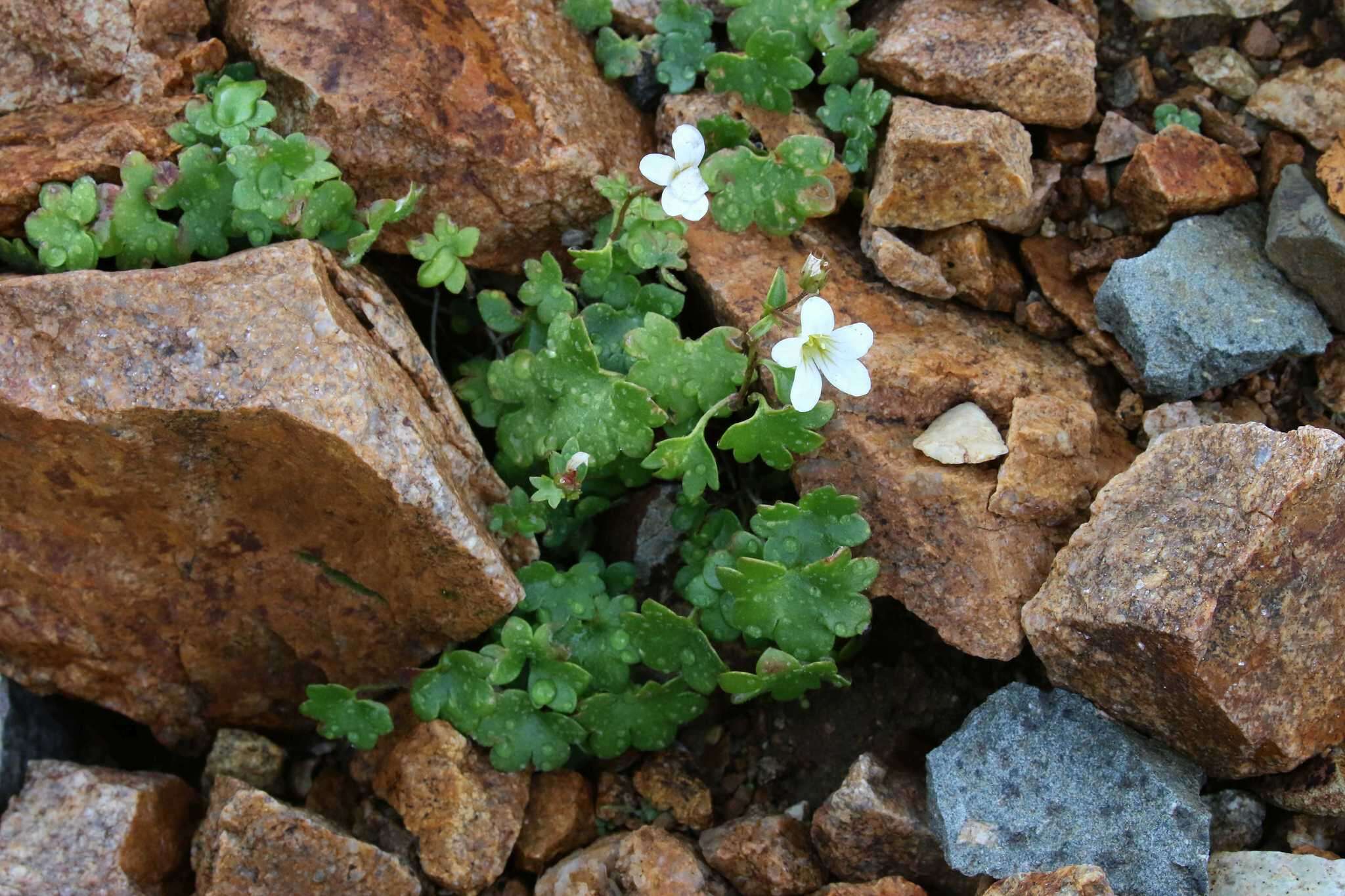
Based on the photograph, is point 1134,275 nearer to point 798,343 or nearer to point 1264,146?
point 1264,146

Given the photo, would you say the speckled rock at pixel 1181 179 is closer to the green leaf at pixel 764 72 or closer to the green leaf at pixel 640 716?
the green leaf at pixel 764 72

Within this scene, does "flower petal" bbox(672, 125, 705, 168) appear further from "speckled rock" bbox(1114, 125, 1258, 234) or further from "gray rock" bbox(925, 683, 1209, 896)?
"gray rock" bbox(925, 683, 1209, 896)

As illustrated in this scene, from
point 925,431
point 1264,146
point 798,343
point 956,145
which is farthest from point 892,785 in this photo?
point 1264,146

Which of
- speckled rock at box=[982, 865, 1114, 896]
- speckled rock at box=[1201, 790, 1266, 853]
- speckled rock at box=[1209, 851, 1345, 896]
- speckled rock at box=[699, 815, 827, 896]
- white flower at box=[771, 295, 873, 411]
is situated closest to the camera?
speckled rock at box=[982, 865, 1114, 896]

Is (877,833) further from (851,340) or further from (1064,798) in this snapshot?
(851,340)

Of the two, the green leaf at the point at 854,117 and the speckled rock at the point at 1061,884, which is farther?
the green leaf at the point at 854,117

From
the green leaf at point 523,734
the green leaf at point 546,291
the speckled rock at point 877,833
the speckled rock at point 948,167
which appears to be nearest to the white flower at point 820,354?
the speckled rock at point 948,167

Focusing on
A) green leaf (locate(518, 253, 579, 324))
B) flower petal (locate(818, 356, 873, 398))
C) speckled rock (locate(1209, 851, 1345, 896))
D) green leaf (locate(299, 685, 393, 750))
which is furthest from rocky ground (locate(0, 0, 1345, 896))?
flower petal (locate(818, 356, 873, 398))
